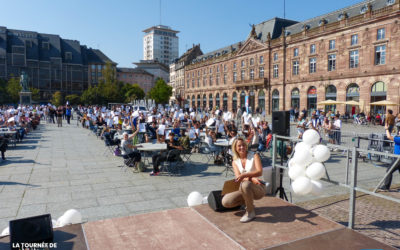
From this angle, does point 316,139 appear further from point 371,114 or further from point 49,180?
point 371,114

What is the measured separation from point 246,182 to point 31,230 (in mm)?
3030

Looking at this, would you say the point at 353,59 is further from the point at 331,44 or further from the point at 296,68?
the point at 296,68

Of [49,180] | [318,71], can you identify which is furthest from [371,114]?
[49,180]

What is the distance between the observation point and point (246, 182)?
4.48 metres

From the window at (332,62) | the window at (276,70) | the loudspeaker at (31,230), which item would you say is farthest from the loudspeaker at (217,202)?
the window at (276,70)

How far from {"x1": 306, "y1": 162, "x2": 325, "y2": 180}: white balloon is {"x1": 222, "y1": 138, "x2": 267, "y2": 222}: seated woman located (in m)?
0.85

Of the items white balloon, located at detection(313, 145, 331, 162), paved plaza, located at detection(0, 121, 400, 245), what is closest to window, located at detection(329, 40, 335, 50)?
paved plaza, located at detection(0, 121, 400, 245)

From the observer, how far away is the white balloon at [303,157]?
4.81 metres

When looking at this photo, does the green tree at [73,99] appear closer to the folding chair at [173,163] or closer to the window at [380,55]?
the window at [380,55]

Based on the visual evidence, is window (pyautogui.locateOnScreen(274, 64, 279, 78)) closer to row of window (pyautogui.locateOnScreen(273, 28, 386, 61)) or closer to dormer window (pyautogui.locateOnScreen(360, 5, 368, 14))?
row of window (pyautogui.locateOnScreen(273, 28, 386, 61))

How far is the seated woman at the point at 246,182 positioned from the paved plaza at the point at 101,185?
184 cm

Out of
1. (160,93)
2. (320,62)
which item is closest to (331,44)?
(320,62)

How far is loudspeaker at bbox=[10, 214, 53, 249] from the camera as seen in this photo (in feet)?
10.9

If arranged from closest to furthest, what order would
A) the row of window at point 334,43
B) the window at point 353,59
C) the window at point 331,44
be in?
the row of window at point 334,43 < the window at point 353,59 < the window at point 331,44
